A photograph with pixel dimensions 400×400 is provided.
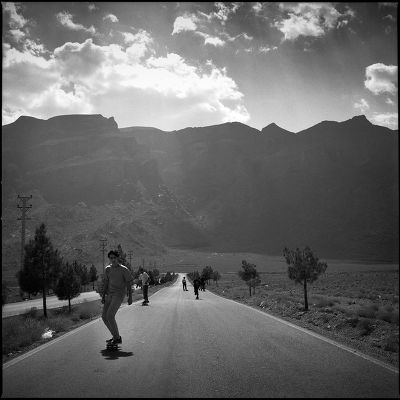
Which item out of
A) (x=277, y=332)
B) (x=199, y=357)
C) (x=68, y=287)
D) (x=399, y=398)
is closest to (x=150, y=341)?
(x=199, y=357)

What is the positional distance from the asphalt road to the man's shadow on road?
18mm

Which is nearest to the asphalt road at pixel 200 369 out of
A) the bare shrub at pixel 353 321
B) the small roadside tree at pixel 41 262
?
the bare shrub at pixel 353 321

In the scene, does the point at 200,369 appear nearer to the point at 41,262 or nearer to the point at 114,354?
the point at 114,354

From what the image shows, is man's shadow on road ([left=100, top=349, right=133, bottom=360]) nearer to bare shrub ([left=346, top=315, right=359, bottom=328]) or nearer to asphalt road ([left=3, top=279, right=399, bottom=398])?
asphalt road ([left=3, top=279, right=399, bottom=398])

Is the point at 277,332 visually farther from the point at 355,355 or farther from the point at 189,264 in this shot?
the point at 189,264

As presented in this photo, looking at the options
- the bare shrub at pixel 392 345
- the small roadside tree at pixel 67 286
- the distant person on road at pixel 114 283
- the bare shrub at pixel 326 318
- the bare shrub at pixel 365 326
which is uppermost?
the distant person on road at pixel 114 283

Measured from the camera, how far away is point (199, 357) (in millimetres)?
7457

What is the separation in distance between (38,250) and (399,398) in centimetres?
2828

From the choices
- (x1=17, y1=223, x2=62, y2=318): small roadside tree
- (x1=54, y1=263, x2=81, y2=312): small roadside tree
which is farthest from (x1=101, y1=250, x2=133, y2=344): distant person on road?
(x1=54, y1=263, x2=81, y2=312): small roadside tree

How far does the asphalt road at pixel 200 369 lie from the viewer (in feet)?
17.1

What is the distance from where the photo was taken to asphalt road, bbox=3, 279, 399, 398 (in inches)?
205

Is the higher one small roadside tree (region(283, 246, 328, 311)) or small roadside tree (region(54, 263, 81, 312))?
small roadside tree (region(283, 246, 328, 311))

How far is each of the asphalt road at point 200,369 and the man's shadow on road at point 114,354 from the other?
18 mm

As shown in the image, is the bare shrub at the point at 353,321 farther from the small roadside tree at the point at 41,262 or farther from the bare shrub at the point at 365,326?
the small roadside tree at the point at 41,262
